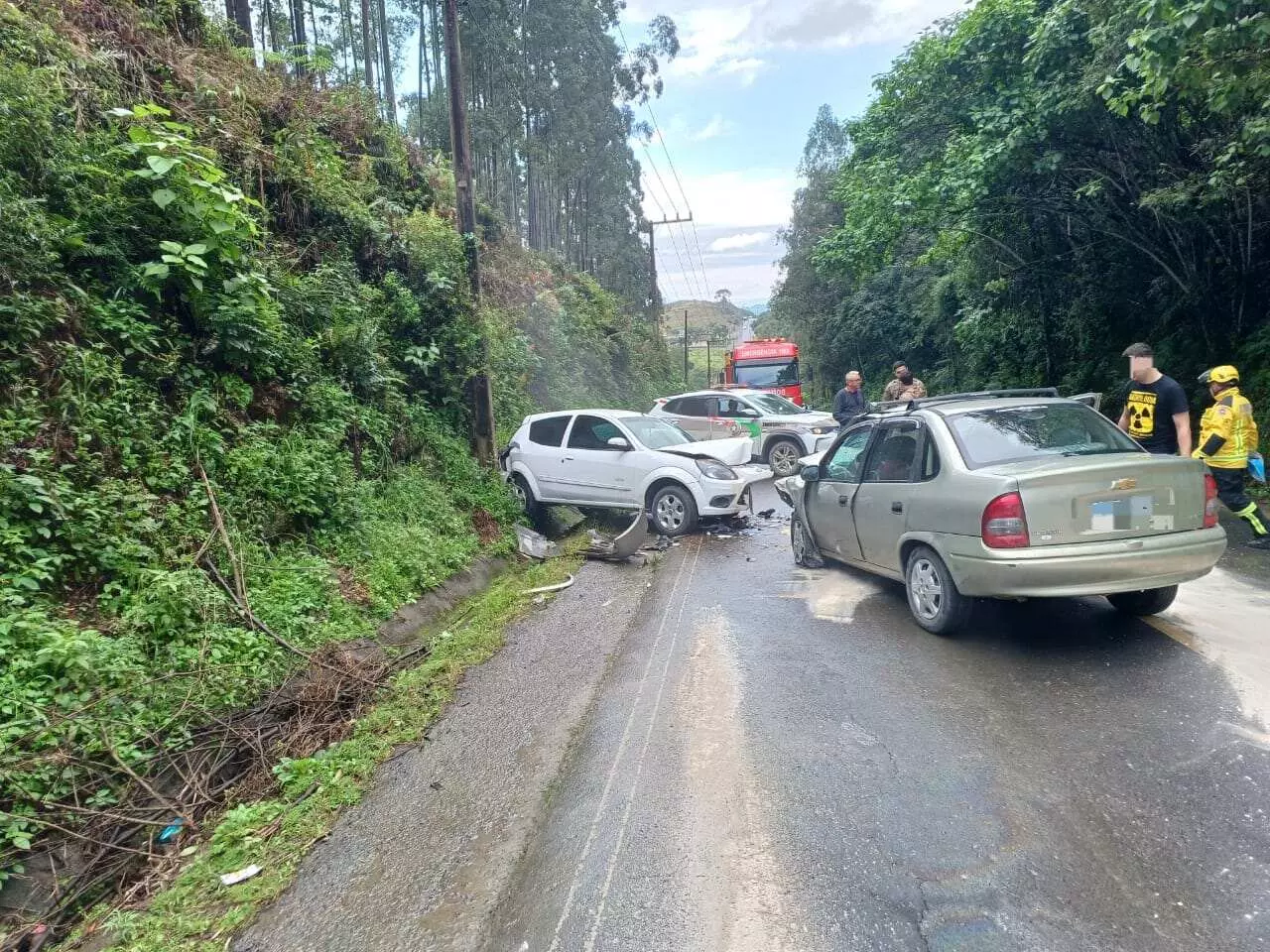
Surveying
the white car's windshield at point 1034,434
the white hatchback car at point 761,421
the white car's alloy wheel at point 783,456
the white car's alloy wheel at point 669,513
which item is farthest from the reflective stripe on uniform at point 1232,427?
the white car's alloy wheel at point 783,456

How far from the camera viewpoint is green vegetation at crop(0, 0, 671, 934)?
4.08 meters

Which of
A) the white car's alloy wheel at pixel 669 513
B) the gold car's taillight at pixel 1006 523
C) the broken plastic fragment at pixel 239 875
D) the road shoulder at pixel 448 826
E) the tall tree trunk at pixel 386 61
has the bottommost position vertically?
the broken plastic fragment at pixel 239 875

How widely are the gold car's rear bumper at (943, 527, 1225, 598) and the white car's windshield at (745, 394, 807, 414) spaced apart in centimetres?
1077

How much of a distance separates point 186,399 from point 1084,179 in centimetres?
1467

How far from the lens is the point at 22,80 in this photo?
234 inches

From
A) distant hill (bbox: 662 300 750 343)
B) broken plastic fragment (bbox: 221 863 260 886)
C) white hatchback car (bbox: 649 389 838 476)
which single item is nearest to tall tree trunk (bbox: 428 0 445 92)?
white hatchback car (bbox: 649 389 838 476)

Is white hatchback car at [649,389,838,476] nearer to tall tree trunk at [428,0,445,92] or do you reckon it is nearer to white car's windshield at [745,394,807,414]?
→ white car's windshield at [745,394,807,414]

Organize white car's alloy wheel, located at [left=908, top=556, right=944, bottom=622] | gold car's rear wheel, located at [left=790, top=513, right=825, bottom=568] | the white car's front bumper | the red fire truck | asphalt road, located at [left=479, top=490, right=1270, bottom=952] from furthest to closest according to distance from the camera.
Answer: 1. the red fire truck
2. the white car's front bumper
3. gold car's rear wheel, located at [left=790, top=513, right=825, bottom=568]
4. white car's alloy wheel, located at [left=908, top=556, right=944, bottom=622]
5. asphalt road, located at [left=479, top=490, right=1270, bottom=952]

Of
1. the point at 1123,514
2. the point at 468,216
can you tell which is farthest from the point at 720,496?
the point at 468,216

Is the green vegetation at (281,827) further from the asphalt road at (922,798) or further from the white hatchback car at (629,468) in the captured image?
the white hatchback car at (629,468)

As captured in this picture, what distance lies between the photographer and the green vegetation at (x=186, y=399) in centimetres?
408

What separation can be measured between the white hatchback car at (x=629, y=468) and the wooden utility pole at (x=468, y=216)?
0.55 m

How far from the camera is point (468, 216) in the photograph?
414 inches

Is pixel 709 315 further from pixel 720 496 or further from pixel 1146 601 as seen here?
pixel 1146 601
